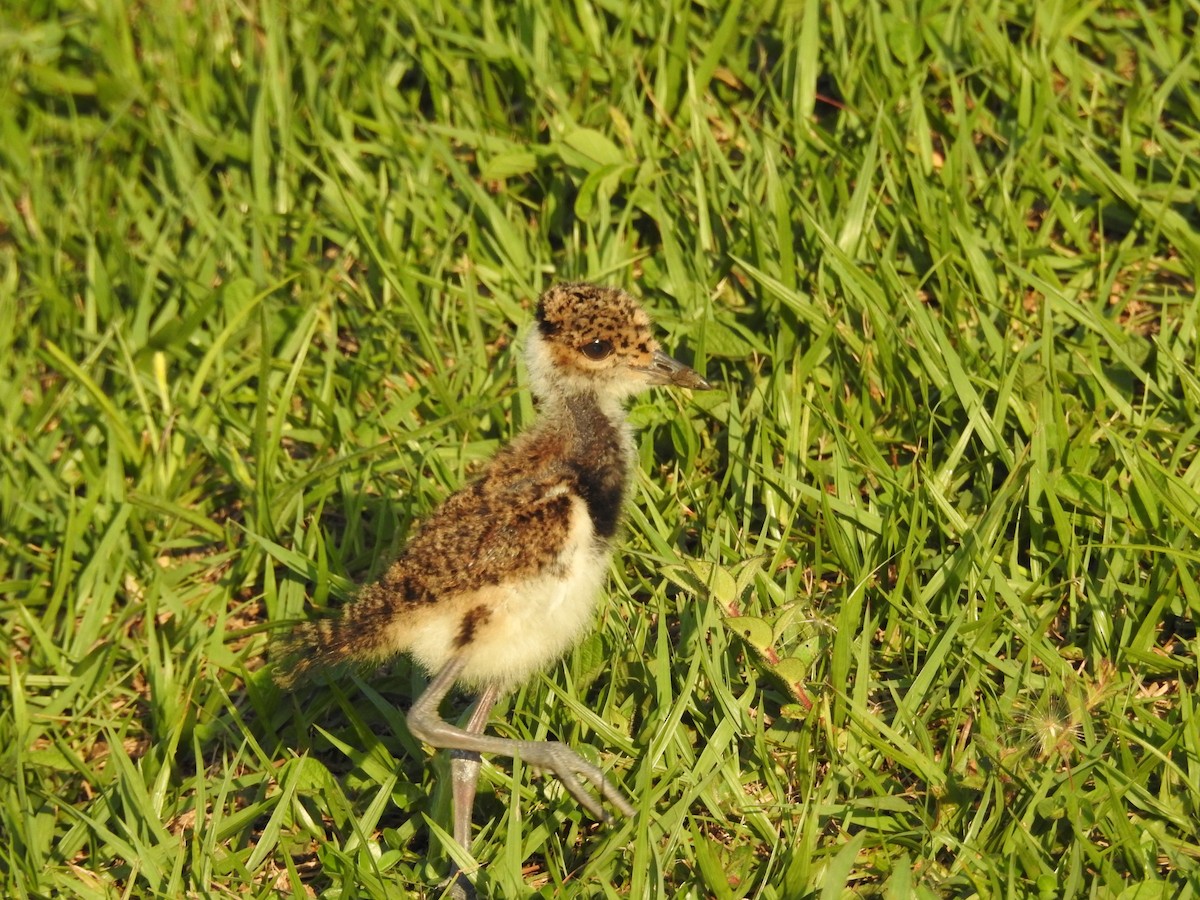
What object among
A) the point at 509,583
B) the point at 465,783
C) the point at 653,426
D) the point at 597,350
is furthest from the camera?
the point at 653,426

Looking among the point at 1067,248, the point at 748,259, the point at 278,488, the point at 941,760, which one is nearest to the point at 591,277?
the point at 748,259

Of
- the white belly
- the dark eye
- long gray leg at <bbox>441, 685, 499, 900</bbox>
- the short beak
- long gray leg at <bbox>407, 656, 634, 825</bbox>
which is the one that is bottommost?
long gray leg at <bbox>441, 685, 499, 900</bbox>

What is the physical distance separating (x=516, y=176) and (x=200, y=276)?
1254 millimetres

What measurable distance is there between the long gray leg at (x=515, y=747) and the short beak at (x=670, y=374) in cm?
97

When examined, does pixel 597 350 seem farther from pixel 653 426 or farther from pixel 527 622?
pixel 527 622

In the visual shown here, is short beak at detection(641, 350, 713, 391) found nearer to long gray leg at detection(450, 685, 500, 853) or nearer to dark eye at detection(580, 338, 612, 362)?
dark eye at detection(580, 338, 612, 362)

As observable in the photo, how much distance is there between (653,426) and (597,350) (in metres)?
0.63

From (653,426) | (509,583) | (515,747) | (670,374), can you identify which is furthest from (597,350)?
(515,747)

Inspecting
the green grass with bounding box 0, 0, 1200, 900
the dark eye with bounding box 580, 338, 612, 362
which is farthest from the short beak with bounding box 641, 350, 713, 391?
the green grass with bounding box 0, 0, 1200, 900

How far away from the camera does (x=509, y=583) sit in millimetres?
3631

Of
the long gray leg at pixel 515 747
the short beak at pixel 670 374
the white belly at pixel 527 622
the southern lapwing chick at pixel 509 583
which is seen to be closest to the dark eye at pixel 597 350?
the southern lapwing chick at pixel 509 583

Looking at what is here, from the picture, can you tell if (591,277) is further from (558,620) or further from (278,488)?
(558,620)

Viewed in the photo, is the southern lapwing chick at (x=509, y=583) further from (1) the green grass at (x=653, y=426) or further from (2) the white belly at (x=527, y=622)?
(1) the green grass at (x=653, y=426)

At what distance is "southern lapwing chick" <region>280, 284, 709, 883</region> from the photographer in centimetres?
363
